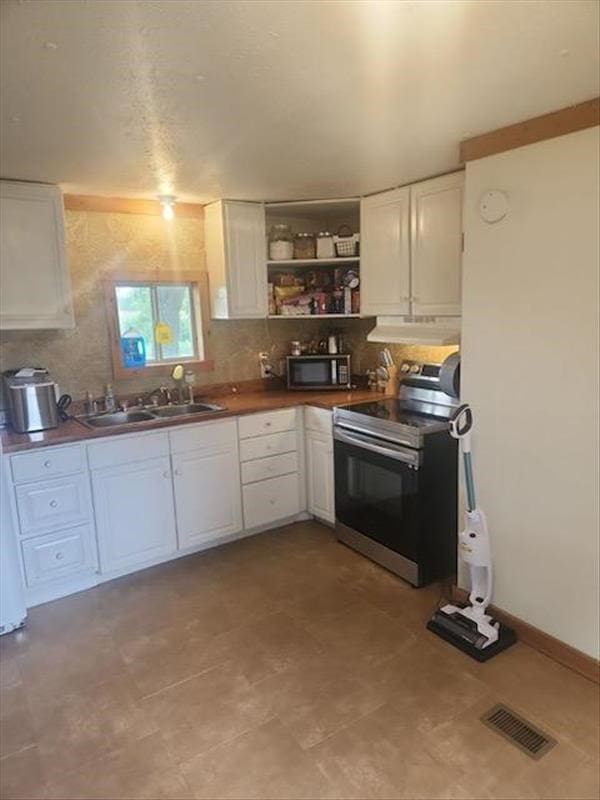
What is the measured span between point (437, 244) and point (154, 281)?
6.22 ft

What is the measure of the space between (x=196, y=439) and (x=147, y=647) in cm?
120

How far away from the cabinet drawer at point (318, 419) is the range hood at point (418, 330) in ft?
1.93

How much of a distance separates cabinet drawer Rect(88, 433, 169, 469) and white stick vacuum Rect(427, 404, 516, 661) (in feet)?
5.55

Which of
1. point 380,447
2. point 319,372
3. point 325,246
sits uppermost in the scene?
point 325,246

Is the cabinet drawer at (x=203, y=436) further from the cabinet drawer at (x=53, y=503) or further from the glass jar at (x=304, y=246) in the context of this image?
the glass jar at (x=304, y=246)

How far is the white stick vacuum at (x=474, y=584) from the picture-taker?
2361 millimetres

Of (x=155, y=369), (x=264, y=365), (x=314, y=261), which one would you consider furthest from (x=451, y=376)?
(x=155, y=369)

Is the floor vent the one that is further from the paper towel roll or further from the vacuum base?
the paper towel roll

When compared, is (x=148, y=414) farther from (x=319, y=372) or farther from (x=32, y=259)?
(x=319, y=372)

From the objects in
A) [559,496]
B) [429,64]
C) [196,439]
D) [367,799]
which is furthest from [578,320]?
[196,439]

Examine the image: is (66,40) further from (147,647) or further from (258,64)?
(147,647)

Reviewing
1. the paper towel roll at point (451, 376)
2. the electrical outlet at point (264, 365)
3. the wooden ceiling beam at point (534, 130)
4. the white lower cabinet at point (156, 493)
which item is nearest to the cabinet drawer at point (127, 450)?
the white lower cabinet at point (156, 493)

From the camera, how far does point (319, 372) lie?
13.1 ft

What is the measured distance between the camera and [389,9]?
1.29 meters
